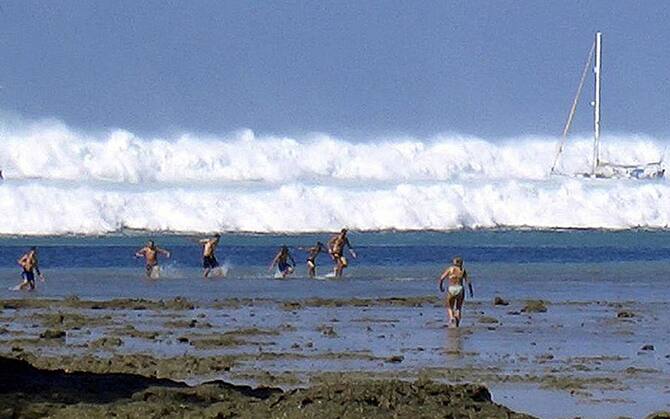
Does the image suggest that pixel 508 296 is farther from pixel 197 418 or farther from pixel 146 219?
pixel 146 219

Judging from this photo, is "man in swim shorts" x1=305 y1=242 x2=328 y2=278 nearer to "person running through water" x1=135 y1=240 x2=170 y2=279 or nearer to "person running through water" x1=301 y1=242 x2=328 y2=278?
"person running through water" x1=301 y1=242 x2=328 y2=278

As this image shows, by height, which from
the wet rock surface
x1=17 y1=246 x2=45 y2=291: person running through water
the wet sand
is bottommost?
the wet rock surface

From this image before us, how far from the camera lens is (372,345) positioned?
24.4 meters

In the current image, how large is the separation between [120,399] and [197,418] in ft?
4.42

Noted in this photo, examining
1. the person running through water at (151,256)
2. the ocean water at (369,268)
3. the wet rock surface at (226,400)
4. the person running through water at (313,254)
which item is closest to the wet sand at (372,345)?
the wet rock surface at (226,400)

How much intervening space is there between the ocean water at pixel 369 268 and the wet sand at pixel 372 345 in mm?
3970

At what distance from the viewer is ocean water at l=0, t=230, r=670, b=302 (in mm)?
38219

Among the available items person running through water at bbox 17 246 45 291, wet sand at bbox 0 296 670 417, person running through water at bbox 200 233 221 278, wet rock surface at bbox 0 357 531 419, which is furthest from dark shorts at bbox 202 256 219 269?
wet rock surface at bbox 0 357 531 419

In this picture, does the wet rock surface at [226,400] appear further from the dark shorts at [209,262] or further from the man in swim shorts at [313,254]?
the dark shorts at [209,262]

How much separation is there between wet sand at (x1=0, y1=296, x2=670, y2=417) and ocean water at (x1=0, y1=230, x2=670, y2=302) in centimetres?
397

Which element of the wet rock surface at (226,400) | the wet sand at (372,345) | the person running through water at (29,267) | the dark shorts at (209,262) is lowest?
the wet rock surface at (226,400)

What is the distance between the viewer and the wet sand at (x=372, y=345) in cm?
1972

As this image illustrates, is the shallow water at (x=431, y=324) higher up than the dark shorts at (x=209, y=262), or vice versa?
the dark shorts at (x=209, y=262)

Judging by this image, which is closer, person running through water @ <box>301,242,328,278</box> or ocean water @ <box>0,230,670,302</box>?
ocean water @ <box>0,230,670,302</box>
